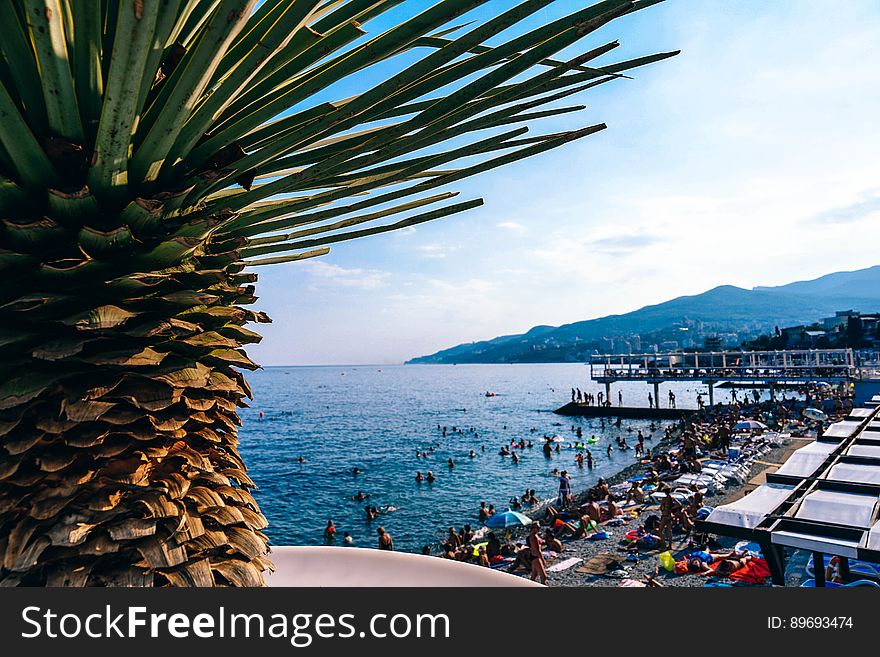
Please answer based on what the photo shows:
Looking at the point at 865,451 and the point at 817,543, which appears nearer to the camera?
the point at 817,543

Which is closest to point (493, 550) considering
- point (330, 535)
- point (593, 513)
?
point (593, 513)

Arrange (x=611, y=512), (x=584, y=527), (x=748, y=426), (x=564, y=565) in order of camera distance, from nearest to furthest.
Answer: (x=564, y=565) → (x=584, y=527) → (x=611, y=512) → (x=748, y=426)

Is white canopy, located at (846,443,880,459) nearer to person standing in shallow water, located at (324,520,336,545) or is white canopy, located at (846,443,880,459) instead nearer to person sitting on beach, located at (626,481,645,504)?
person sitting on beach, located at (626,481,645,504)

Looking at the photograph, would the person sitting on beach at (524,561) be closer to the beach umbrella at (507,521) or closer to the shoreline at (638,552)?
the shoreline at (638,552)

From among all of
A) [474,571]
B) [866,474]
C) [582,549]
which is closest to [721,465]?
[582,549]

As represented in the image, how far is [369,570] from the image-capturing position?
206 centimetres

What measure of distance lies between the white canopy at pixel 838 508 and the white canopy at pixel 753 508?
506mm

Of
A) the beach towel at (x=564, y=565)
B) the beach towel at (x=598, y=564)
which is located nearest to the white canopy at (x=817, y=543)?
the beach towel at (x=598, y=564)

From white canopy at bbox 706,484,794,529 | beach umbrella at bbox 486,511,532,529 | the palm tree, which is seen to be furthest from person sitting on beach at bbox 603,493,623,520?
the palm tree

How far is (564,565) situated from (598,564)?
1228mm

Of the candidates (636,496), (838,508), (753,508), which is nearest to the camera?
(838,508)

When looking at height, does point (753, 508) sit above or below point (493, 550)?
above

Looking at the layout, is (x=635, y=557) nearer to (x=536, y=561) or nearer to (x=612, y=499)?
(x=536, y=561)
